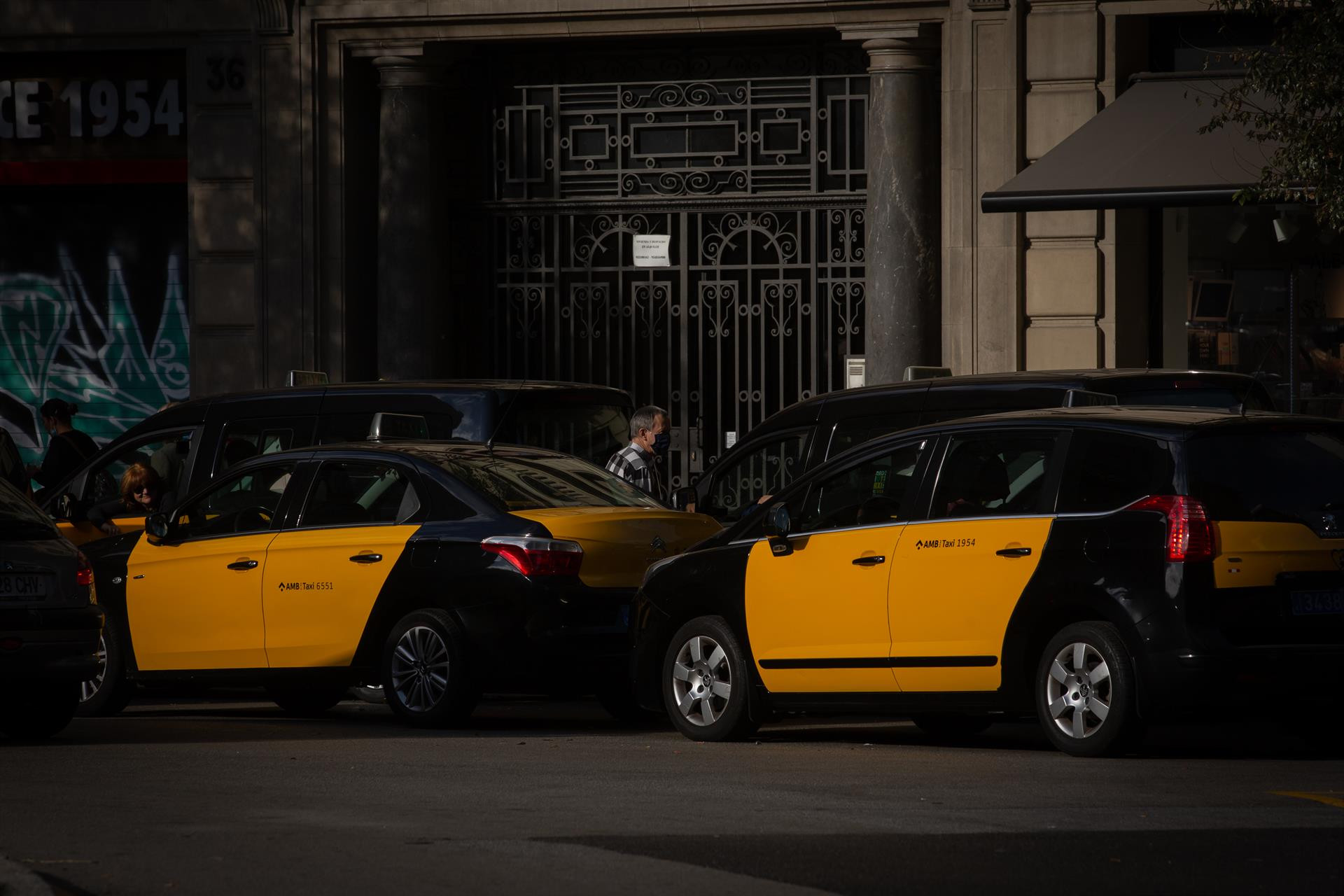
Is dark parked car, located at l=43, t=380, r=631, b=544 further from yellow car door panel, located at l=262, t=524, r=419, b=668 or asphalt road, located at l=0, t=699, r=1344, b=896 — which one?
asphalt road, located at l=0, t=699, r=1344, b=896

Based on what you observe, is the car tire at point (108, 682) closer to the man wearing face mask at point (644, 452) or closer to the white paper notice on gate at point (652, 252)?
the man wearing face mask at point (644, 452)

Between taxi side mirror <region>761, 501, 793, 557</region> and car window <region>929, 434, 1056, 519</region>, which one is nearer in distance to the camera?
car window <region>929, 434, 1056, 519</region>

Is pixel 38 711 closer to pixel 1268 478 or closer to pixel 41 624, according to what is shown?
pixel 41 624

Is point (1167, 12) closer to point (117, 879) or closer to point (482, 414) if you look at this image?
point (482, 414)

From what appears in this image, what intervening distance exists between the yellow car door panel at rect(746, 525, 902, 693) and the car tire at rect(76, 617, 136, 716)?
13.3 feet

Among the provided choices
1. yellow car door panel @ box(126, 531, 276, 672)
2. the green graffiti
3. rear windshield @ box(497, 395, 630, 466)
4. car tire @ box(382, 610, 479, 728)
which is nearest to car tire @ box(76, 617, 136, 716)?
yellow car door panel @ box(126, 531, 276, 672)

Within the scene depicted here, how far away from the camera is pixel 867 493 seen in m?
11.0

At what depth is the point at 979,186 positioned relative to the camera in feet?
62.9

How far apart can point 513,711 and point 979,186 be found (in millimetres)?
7972

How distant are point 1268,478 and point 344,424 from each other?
6.60 metres

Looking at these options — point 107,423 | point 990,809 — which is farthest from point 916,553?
point 107,423

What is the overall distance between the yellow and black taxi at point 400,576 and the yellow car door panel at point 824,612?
42.8 inches

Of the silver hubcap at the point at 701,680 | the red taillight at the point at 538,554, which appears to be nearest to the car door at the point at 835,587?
the silver hubcap at the point at 701,680

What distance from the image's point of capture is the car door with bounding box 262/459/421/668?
Result: 1176 centimetres
